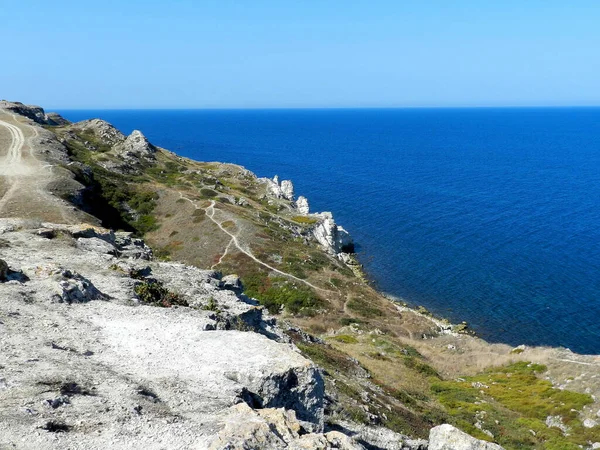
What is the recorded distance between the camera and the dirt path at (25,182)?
168 feet

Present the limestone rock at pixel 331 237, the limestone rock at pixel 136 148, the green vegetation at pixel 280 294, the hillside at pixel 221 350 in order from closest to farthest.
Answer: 1. the hillside at pixel 221 350
2. the green vegetation at pixel 280 294
3. the limestone rock at pixel 331 237
4. the limestone rock at pixel 136 148

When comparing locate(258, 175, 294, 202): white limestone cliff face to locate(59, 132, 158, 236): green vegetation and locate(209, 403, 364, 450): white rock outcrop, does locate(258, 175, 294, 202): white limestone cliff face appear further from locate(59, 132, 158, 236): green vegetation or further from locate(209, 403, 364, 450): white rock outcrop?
locate(209, 403, 364, 450): white rock outcrop

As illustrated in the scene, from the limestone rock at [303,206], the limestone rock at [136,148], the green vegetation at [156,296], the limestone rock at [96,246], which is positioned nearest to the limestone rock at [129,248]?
the limestone rock at [96,246]

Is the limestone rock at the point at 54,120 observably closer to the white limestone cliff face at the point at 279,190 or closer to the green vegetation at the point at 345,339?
the white limestone cliff face at the point at 279,190

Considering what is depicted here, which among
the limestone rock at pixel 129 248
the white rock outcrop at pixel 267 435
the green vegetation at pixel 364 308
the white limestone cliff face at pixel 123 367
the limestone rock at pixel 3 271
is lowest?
the green vegetation at pixel 364 308

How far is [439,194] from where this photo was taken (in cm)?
14362

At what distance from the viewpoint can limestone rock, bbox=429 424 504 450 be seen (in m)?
16.3

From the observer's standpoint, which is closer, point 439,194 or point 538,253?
point 538,253

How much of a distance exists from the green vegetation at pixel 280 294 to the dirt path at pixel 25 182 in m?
22.8

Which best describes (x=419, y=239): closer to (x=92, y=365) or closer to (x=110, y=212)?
(x=110, y=212)

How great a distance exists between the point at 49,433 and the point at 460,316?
6568 cm

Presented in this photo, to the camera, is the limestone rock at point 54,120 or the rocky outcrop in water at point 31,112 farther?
the limestone rock at point 54,120

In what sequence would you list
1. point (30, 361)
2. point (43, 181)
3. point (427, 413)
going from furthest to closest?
1. point (43, 181)
2. point (427, 413)
3. point (30, 361)

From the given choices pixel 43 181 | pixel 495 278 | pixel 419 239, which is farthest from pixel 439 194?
pixel 43 181
